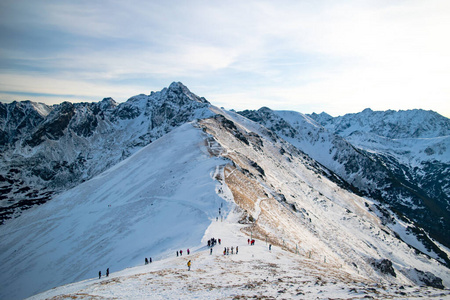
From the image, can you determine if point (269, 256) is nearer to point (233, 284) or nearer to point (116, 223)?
point (233, 284)

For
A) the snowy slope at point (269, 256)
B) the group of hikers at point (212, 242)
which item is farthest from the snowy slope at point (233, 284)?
the group of hikers at point (212, 242)

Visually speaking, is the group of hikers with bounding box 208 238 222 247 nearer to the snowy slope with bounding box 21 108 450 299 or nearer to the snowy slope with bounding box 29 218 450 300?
the snowy slope with bounding box 21 108 450 299

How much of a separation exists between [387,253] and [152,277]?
7643cm

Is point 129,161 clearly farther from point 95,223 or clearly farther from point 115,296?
point 115,296

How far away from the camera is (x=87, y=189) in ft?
259

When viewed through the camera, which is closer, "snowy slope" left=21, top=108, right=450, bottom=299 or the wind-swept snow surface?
"snowy slope" left=21, top=108, right=450, bottom=299

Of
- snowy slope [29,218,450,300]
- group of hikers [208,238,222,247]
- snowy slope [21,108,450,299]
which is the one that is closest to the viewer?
snowy slope [29,218,450,300]

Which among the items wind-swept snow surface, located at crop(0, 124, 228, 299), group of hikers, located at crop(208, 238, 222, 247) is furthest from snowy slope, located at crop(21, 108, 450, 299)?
wind-swept snow surface, located at crop(0, 124, 228, 299)

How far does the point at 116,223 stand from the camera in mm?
50719

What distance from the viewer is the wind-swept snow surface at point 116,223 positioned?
3966 cm

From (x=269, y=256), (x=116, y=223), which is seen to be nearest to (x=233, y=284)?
(x=269, y=256)

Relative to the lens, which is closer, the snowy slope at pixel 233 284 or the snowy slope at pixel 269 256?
the snowy slope at pixel 233 284

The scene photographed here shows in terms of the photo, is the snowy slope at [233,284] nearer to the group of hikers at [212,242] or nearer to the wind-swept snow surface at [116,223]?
the group of hikers at [212,242]

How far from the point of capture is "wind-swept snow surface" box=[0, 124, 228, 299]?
39.7 m
